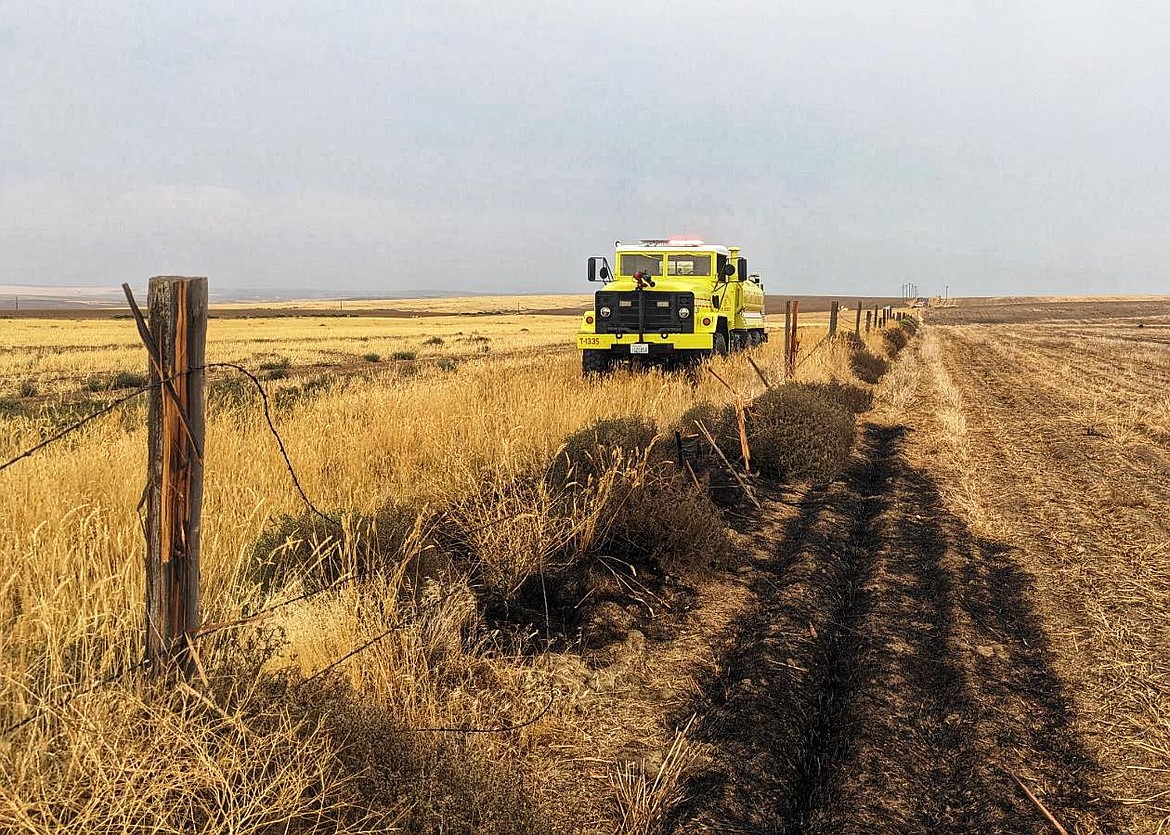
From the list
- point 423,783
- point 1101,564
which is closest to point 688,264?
point 1101,564

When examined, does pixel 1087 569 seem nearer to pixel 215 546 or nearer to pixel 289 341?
pixel 215 546

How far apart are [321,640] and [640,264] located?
15054mm

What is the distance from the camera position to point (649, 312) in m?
16.2

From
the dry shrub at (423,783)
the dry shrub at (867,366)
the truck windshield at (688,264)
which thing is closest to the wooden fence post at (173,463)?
the dry shrub at (423,783)

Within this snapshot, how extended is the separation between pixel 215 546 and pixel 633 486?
8.92 feet

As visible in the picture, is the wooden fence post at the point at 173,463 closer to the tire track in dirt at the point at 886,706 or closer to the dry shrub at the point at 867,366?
the tire track in dirt at the point at 886,706

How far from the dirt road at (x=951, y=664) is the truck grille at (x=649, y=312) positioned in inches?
283

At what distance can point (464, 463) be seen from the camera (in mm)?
6527

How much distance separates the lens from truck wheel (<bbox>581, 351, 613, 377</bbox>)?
16.3 metres

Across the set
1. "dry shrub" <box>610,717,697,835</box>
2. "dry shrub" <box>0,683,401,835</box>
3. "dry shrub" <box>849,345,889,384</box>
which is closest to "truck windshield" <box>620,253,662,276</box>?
"dry shrub" <box>849,345,889,384</box>

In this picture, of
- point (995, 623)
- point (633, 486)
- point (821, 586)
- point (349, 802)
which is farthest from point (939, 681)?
point (349, 802)

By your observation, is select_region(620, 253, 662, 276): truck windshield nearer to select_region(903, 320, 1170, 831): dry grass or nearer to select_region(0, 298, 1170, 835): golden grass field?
select_region(903, 320, 1170, 831): dry grass

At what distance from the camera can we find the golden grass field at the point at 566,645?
8.80 feet

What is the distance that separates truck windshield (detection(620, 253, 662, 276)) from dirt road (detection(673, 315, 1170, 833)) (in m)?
9.38
